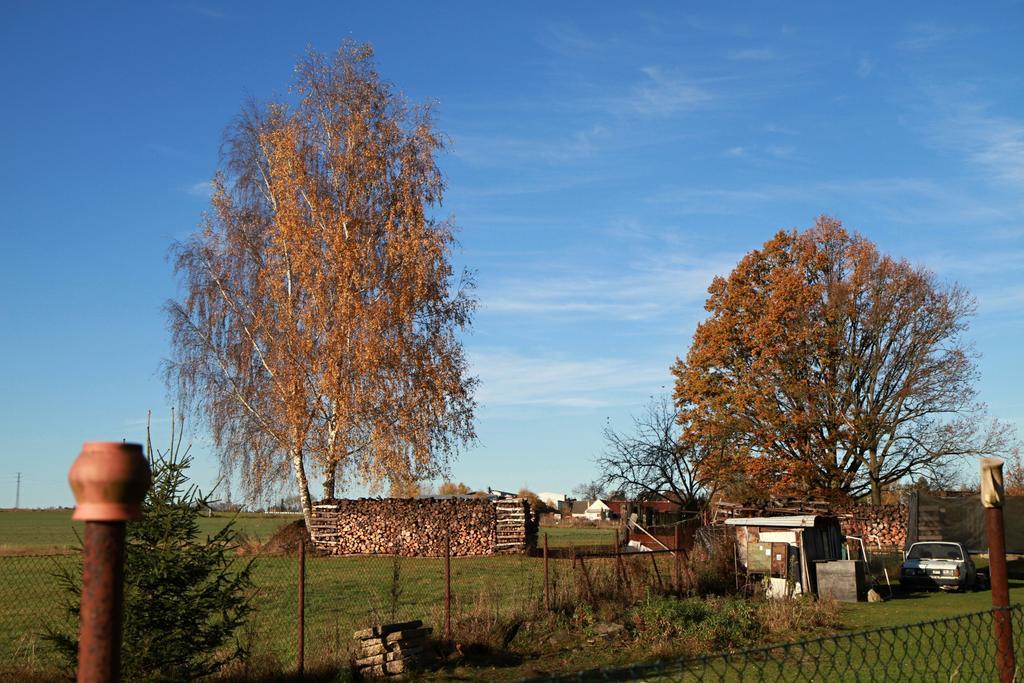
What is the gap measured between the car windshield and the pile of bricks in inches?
754

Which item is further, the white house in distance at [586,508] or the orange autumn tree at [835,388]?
the white house in distance at [586,508]

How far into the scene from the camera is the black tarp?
104 feet

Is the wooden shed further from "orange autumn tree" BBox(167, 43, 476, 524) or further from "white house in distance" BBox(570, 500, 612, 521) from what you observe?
"white house in distance" BBox(570, 500, 612, 521)

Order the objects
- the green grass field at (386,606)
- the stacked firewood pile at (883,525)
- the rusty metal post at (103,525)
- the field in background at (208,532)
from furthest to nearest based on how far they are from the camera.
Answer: the stacked firewood pile at (883,525) < the field in background at (208,532) < the green grass field at (386,606) < the rusty metal post at (103,525)

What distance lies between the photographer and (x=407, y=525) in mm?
35750

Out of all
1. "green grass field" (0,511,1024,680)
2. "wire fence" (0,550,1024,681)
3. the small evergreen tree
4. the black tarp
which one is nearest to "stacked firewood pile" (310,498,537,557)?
"green grass field" (0,511,1024,680)

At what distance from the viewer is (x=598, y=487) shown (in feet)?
120

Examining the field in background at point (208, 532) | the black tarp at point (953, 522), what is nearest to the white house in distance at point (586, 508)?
the field in background at point (208, 532)

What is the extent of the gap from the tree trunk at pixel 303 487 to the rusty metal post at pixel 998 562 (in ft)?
92.8

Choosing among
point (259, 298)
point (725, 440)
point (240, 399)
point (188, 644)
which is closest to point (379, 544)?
point (240, 399)

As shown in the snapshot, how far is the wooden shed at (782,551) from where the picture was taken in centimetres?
2312

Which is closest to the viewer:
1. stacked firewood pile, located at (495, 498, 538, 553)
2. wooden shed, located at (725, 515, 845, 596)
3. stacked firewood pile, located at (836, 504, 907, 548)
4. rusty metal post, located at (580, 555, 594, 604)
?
rusty metal post, located at (580, 555, 594, 604)

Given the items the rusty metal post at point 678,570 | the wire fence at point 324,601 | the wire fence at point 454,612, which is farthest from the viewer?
the rusty metal post at point 678,570

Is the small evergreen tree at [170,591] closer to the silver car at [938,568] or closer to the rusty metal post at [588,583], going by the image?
the rusty metal post at [588,583]
